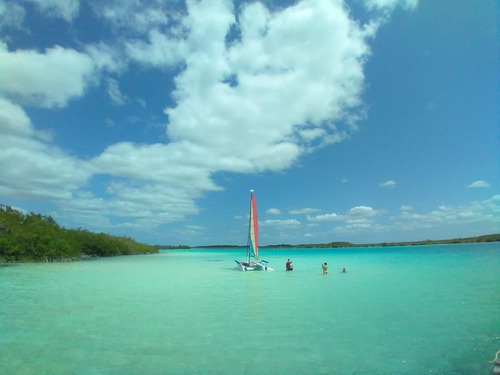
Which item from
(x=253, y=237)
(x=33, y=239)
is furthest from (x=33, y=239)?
(x=253, y=237)

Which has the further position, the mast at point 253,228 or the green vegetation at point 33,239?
the green vegetation at point 33,239

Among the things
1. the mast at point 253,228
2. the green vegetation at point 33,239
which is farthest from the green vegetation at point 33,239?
the mast at point 253,228

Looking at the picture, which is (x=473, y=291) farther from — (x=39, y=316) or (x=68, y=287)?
(x=68, y=287)

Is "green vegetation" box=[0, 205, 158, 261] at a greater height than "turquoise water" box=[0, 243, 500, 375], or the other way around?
"green vegetation" box=[0, 205, 158, 261]

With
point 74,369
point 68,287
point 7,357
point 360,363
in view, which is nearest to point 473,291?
point 360,363

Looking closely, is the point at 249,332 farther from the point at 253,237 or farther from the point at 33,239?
the point at 33,239

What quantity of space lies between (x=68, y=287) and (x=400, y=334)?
55.8 feet

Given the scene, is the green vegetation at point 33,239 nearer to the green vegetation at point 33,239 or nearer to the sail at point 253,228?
the green vegetation at point 33,239

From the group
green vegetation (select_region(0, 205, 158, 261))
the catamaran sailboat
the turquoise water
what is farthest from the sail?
green vegetation (select_region(0, 205, 158, 261))

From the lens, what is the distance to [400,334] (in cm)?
900

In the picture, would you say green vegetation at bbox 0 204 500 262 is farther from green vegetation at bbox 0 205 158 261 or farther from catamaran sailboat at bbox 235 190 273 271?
catamaran sailboat at bbox 235 190 273 271

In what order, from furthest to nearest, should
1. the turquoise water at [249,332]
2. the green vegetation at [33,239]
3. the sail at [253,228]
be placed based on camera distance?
1. the green vegetation at [33,239]
2. the sail at [253,228]
3. the turquoise water at [249,332]

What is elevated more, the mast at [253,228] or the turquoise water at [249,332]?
the mast at [253,228]

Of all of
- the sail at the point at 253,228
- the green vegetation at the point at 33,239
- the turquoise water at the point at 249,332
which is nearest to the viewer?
the turquoise water at the point at 249,332
